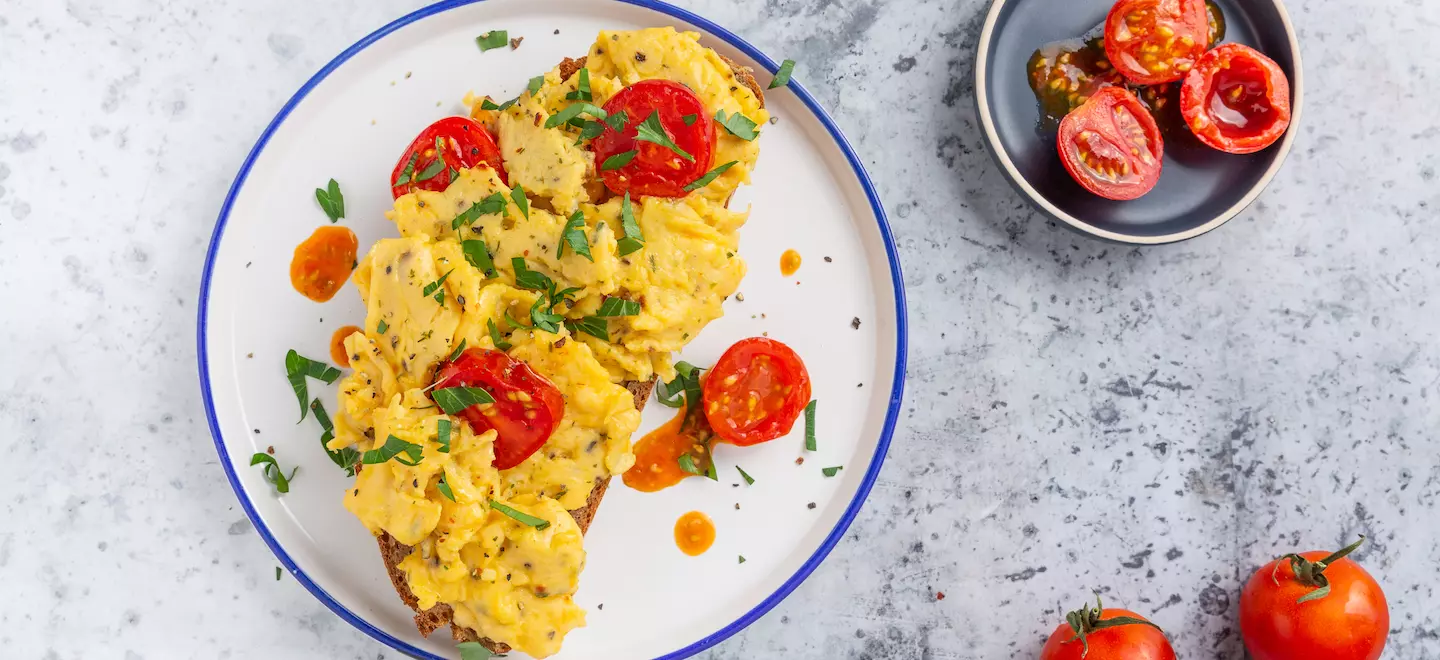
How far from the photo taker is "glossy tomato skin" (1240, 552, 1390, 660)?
3.43m

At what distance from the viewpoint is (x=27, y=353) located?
3590 millimetres

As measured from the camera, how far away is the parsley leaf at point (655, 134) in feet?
9.39

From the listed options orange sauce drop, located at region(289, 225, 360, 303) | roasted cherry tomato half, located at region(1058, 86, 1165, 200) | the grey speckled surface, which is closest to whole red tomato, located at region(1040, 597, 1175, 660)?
the grey speckled surface

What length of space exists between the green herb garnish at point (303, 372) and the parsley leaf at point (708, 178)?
150 cm

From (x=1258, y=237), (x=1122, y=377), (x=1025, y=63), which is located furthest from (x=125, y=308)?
(x=1258, y=237)

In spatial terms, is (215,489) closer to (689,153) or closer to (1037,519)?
(689,153)

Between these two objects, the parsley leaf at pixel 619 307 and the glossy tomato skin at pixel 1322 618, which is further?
the glossy tomato skin at pixel 1322 618

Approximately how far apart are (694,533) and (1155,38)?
2.47m

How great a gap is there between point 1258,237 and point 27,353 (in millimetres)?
4825

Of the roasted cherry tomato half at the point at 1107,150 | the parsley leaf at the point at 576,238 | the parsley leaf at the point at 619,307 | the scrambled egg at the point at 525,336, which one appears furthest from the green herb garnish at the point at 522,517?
the roasted cherry tomato half at the point at 1107,150

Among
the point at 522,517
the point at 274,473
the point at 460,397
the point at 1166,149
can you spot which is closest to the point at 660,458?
the point at 522,517

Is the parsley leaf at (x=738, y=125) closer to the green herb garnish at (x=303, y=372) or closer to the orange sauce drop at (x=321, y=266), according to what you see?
the orange sauce drop at (x=321, y=266)

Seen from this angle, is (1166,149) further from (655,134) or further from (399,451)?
(399,451)

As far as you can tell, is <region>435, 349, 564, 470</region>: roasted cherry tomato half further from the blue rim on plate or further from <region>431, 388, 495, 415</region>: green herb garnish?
the blue rim on plate
